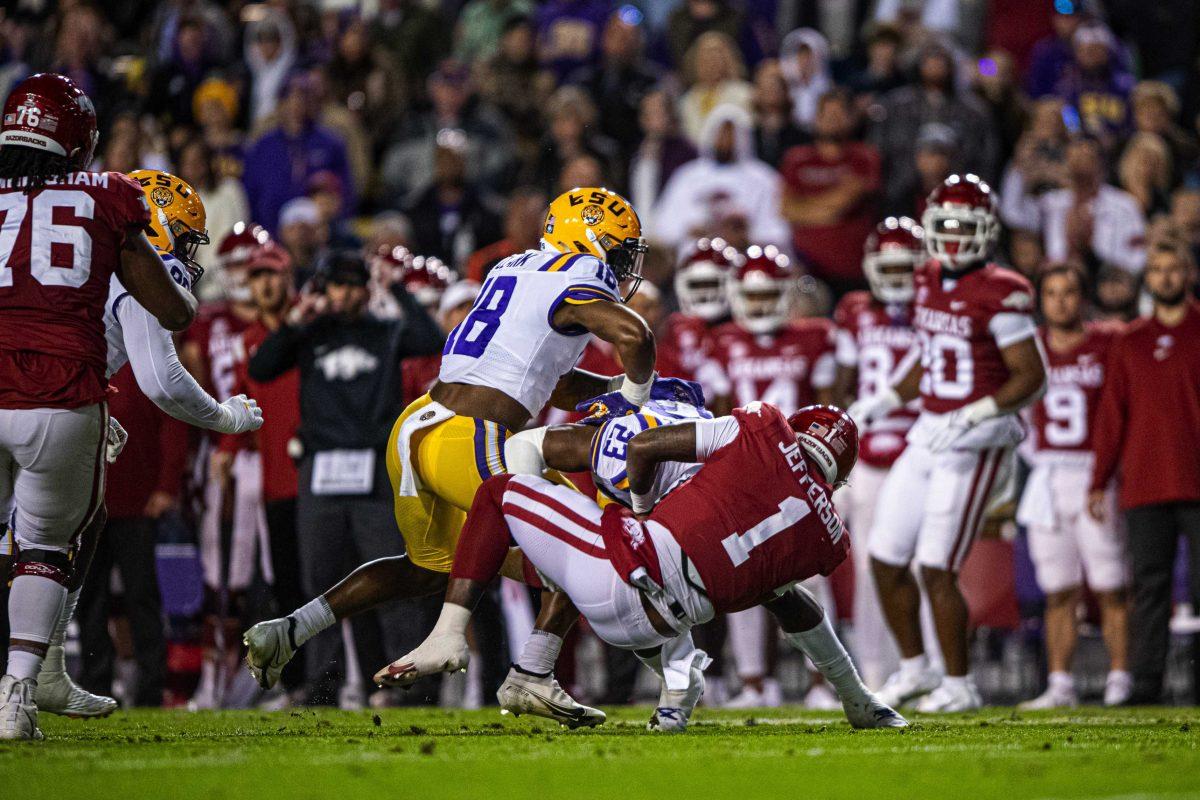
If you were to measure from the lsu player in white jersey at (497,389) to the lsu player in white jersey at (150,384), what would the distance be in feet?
2.18

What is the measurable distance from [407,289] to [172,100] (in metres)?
5.69

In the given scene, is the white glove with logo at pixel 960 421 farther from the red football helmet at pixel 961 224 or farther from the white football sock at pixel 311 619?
the white football sock at pixel 311 619

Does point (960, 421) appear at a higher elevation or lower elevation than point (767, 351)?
lower

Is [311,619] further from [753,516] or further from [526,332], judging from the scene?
[753,516]

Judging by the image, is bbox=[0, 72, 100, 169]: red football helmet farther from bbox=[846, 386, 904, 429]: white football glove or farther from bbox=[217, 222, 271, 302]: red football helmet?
bbox=[846, 386, 904, 429]: white football glove

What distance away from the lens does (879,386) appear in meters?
9.85

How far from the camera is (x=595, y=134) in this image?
1334cm

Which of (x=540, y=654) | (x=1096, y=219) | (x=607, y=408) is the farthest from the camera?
(x=1096, y=219)

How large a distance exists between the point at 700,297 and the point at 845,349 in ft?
2.93

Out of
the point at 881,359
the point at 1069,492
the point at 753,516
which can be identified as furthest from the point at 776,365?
the point at 753,516

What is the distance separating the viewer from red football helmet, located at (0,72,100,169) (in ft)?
19.3

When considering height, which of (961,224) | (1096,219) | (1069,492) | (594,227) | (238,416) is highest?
(1096,219)

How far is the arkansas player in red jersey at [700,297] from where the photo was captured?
34.0 feet

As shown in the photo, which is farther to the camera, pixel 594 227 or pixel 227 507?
pixel 227 507
